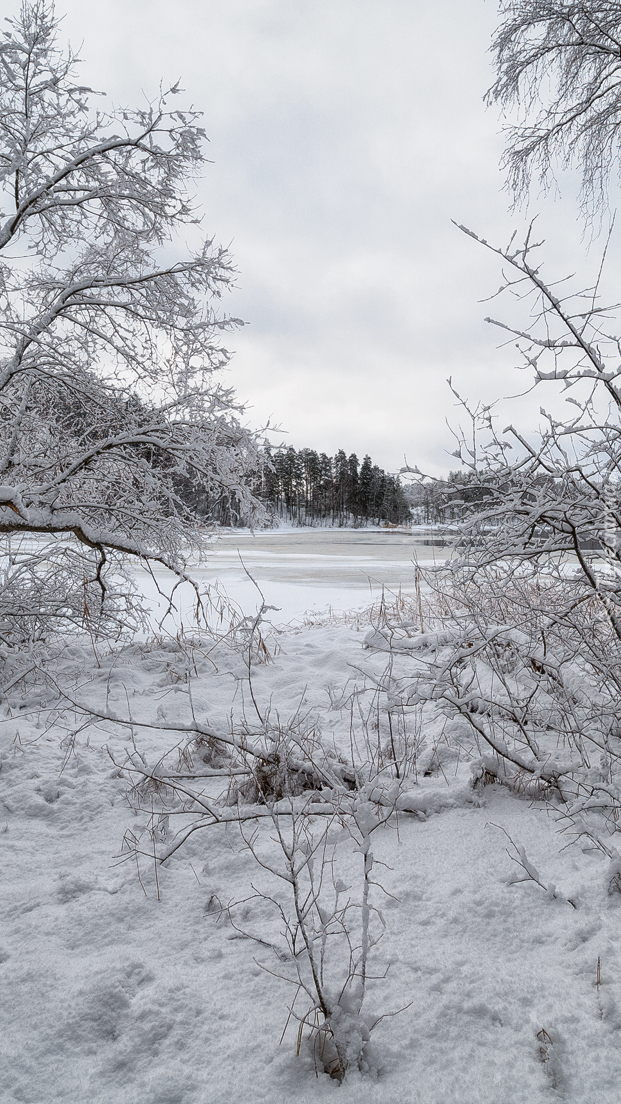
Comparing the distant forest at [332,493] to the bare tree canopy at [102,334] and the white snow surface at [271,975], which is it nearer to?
the bare tree canopy at [102,334]

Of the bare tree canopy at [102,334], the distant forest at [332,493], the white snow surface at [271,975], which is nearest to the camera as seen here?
the white snow surface at [271,975]

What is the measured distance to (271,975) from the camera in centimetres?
160

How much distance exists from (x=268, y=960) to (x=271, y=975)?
0.21ft

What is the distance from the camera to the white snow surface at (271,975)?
1262 mm

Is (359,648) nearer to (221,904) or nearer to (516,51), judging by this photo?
(221,904)

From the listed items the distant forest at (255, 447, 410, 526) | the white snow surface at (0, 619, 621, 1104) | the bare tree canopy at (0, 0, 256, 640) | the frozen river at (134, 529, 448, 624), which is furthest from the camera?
the distant forest at (255, 447, 410, 526)

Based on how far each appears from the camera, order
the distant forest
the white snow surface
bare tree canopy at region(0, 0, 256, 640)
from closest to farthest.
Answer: the white snow surface < bare tree canopy at region(0, 0, 256, 640) < the distant forest

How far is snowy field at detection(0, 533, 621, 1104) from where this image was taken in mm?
1267

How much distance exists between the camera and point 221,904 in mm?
1910

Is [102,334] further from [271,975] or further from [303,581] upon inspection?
[303,581]

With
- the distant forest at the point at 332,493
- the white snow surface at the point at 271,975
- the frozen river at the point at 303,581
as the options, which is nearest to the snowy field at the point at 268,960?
the white snow surface at the point at 271,975

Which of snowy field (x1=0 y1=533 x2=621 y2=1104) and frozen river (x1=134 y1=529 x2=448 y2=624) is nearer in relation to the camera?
snowy field (x1=0 y1=533 x2=621 y2=1104)

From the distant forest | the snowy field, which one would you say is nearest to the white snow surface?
the snowy field

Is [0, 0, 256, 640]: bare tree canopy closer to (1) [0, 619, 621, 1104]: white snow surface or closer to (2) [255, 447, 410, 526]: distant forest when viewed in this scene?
(1) [0, 619, 621, 1104]: white snow surface
